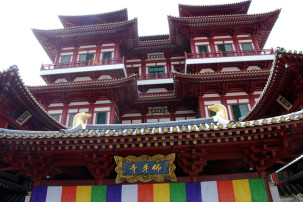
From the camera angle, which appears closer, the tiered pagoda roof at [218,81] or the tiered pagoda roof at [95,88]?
the tiered pagoda roof at [218,81]

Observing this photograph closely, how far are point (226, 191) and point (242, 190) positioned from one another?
1.70ft

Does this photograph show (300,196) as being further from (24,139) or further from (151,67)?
(151,67)

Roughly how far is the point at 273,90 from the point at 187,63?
34.8 ft

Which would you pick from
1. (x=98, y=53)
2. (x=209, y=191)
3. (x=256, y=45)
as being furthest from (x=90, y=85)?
(x=256, y=45)

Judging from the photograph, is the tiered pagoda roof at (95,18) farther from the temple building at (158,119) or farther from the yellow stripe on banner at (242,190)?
the yellow stripe on banner at (242,190)

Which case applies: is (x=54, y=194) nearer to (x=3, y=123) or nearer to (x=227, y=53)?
(x=3, y=123)

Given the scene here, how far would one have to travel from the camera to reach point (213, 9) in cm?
2333

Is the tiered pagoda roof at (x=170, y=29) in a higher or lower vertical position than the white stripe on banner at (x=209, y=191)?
higher

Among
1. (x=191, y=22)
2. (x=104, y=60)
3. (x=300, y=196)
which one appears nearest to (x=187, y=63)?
(x=191, y=22)

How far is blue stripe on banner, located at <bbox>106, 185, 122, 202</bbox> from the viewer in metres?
7.60

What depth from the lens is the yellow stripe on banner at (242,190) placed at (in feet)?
24.1

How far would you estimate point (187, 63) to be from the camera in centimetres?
2012

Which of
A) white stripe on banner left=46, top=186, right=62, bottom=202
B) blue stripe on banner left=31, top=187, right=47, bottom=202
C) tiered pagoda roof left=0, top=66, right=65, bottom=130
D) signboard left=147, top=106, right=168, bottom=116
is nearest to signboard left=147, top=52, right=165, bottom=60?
signboard left=147, top=106, right=168, bottom=116

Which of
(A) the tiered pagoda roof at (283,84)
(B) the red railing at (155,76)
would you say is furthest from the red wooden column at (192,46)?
(A) the tiered pagoda roof at (283,84)
